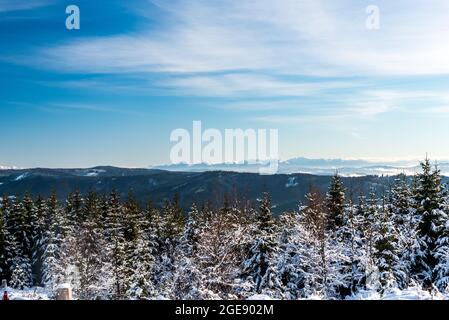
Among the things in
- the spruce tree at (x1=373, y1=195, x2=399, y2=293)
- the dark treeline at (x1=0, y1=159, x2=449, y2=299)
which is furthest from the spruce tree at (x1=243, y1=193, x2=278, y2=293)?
the spruce tree at (x1=373, y1=195, x2=399, y2=293)

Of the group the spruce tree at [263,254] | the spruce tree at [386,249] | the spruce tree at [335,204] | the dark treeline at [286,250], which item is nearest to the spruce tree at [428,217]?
the dark treeline at [286,250]

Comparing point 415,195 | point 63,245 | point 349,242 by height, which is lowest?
point 63,245

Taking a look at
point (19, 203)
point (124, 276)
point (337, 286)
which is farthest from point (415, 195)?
point (19, 203)

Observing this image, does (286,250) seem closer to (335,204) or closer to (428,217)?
(335,204)

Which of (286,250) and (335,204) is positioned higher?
(335,204)

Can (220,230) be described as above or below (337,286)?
above

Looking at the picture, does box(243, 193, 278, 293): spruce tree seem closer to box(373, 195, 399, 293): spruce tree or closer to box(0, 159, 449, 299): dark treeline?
box(0, 159, 449, 299): dark treeline

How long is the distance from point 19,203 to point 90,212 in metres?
11.2

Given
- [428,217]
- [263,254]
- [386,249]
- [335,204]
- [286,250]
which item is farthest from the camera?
[335,204]

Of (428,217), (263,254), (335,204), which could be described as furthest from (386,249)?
(263,254)

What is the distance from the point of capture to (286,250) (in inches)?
1352
